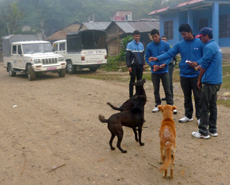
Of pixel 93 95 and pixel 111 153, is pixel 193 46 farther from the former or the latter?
pixel 93 95

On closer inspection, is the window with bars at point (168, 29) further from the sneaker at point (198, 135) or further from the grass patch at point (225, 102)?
the sneaker at point (198, 135)

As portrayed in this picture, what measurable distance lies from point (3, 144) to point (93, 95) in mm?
4518

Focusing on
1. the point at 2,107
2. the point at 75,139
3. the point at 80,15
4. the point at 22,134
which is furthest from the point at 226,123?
the point at 80,15

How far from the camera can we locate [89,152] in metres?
4.50

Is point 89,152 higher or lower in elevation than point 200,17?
lower

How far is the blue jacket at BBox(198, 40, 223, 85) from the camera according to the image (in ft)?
14.7

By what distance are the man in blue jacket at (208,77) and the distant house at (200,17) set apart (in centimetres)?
1409

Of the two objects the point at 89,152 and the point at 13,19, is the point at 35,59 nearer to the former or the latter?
the point at 89,152

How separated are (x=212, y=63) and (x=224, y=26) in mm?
16505

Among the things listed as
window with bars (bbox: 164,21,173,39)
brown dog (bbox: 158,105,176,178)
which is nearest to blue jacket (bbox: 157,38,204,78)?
brown dog (bbox: 158,105,176,178)

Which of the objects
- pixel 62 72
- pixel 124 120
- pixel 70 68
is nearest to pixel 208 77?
pixel 124 120

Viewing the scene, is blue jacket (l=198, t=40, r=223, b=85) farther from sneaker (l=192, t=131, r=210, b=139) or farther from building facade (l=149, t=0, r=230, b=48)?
building facade (l=149, t=0, r=230, b=48)

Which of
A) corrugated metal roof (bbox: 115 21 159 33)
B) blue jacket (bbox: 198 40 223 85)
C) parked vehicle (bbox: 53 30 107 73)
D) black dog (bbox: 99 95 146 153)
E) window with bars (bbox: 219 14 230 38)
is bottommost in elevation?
black dog (bbox: 99 95 146 153)

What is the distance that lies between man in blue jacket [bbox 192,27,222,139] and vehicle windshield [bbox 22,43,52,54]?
36.0 ft
